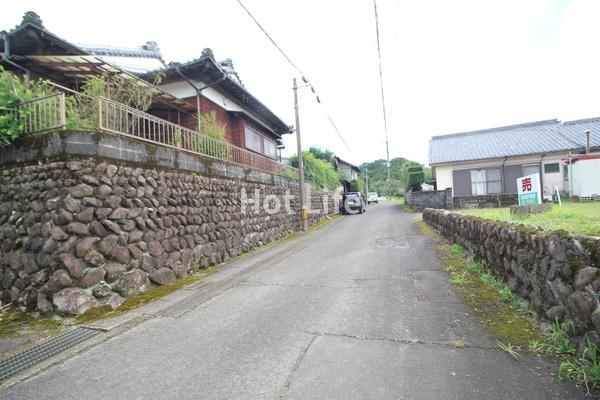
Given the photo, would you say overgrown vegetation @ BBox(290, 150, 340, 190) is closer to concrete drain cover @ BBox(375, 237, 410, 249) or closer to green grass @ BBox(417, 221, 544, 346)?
concrete drain cover @ BBox(375, 237, 410, 249)

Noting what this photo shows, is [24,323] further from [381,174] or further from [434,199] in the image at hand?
[381,174]

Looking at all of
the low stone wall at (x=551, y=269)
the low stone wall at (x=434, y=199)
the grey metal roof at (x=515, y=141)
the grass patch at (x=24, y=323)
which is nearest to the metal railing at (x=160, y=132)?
the grass patch at (x=24, y=323)

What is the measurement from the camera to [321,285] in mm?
5152

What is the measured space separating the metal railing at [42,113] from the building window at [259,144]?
8.93 m

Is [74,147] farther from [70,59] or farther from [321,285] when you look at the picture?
[70,59]

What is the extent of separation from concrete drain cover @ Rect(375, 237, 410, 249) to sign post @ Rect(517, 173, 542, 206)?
9.47 feet

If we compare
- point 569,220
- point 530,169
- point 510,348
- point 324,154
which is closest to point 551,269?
point 510,348

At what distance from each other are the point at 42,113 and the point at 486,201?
18140 millimetres

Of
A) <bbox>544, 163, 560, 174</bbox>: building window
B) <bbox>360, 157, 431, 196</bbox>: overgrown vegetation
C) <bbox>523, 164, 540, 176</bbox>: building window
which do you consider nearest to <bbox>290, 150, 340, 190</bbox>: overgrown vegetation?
<bbox>523, 164, 540, 176</bbox>: building window

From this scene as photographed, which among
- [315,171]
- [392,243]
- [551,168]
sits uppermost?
[315,171]

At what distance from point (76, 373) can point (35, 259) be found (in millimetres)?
2521

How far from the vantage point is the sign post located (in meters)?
6.80

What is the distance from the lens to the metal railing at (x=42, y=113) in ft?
15.1

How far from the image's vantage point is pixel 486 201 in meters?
16.4
